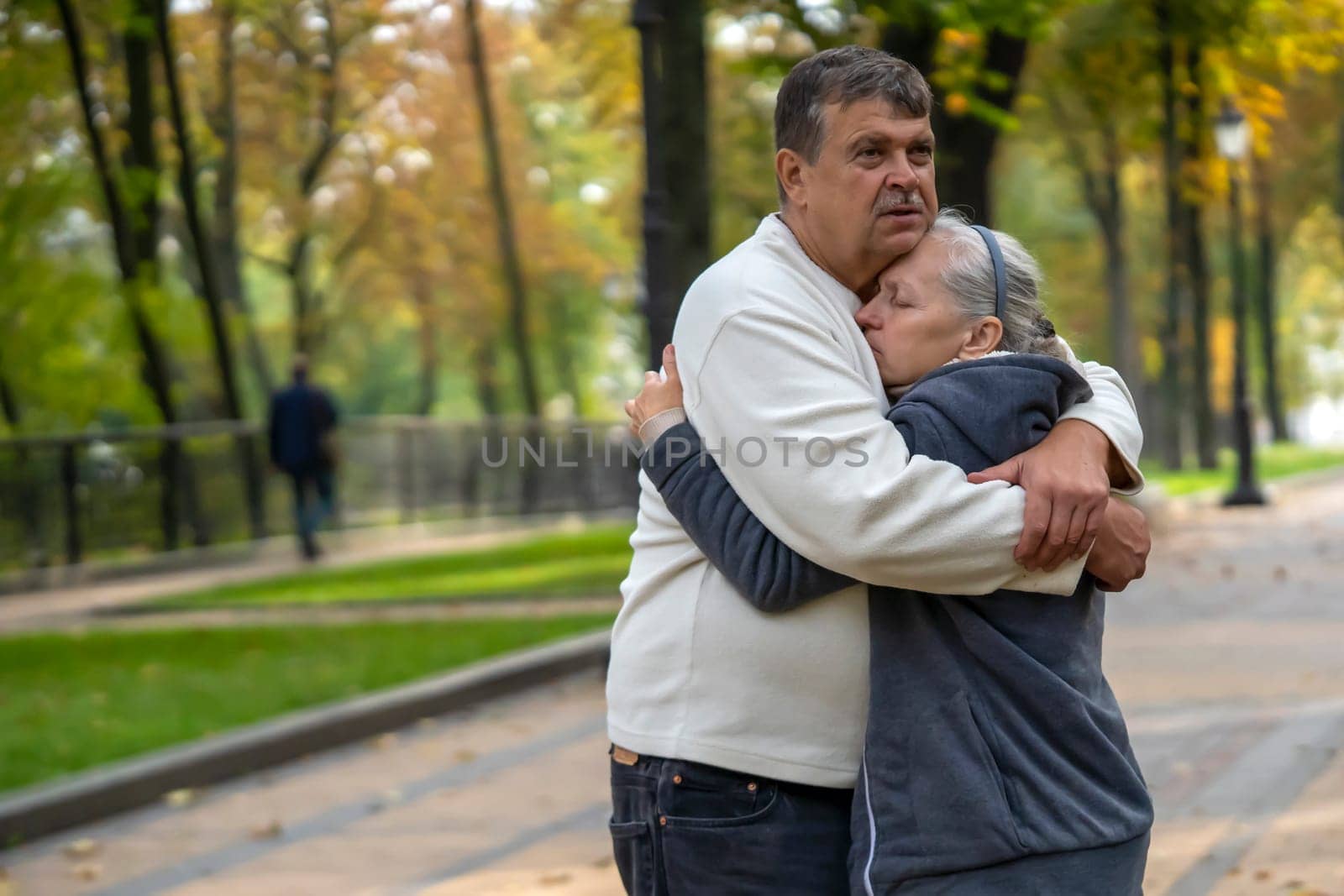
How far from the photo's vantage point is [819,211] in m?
2.47

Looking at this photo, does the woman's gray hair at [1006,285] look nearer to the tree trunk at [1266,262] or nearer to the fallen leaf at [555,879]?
the fallen leaf at [555,879]

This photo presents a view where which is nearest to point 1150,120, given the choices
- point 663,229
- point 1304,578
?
point 1304,578

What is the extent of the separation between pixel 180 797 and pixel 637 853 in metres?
5.34

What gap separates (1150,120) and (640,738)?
1617cm

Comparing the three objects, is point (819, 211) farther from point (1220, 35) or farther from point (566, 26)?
point (566, 26)

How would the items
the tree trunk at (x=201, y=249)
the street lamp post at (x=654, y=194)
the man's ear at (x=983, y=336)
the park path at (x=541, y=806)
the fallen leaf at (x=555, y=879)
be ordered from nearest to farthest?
the man's ear at (x=983, y=336)
the fallen leaf at (x=555, y=879)
the park path at (x=541, y=806)
the street lamp post at (x=654, y=194)
the tree trunk at (x=201, y=249)

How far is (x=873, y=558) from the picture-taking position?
224cm

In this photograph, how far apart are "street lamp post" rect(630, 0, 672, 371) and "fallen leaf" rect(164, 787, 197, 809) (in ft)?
11.2

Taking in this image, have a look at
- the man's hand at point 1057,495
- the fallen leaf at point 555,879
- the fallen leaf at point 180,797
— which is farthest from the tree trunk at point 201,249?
the man's hand at point 1057,495

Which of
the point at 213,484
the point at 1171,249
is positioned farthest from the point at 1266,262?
the point at 213,484

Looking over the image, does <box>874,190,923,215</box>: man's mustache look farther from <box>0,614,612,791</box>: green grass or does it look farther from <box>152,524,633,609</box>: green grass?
<box>152,524,633,609</box>: green grass

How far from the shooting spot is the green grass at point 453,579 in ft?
48.0

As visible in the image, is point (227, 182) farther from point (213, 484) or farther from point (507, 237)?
point (213, 484)

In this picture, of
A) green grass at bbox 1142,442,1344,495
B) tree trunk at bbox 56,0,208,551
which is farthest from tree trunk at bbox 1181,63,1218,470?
tree trunk at bbox 56,0,208,551
